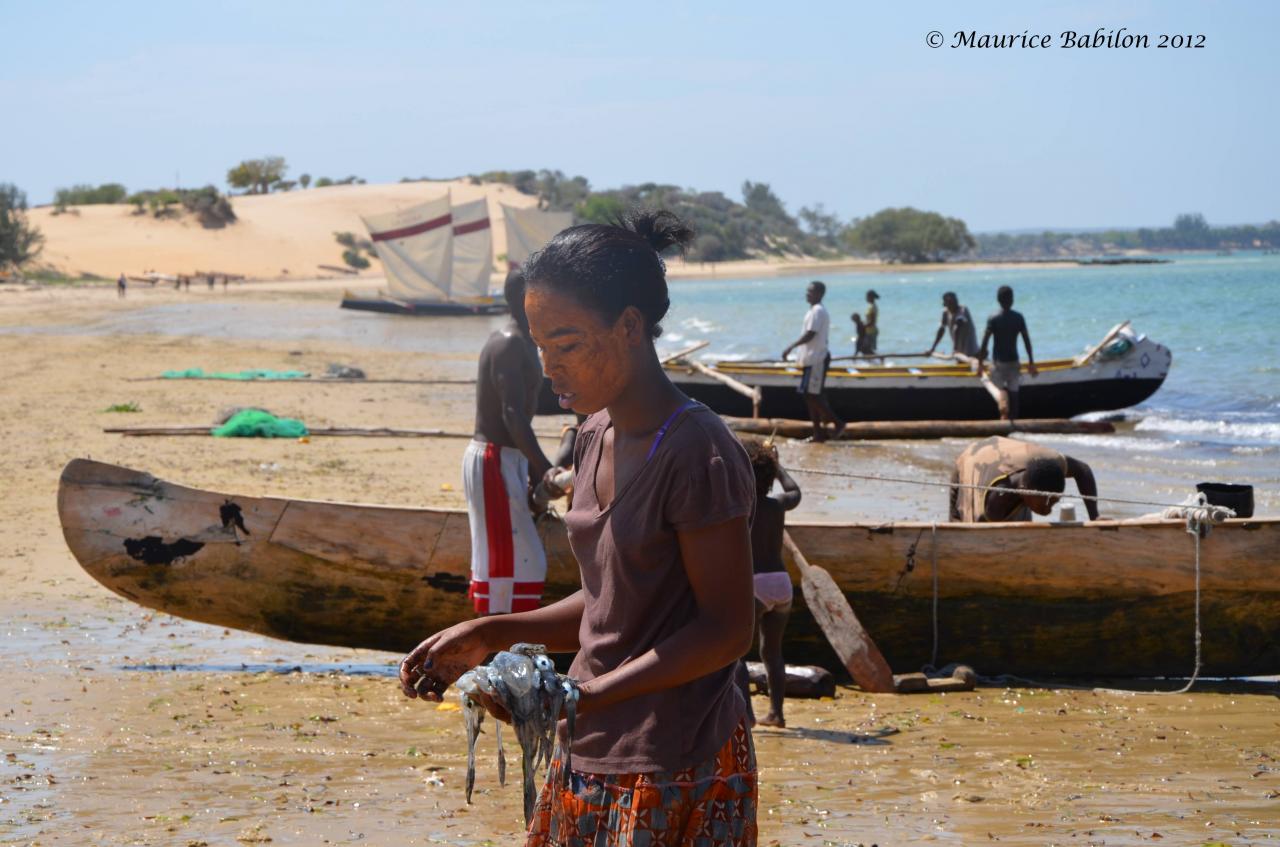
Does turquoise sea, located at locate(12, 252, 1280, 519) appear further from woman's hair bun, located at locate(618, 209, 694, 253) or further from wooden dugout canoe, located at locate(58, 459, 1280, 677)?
woman's hair bun, located at locate(618, 209, 694, 253)

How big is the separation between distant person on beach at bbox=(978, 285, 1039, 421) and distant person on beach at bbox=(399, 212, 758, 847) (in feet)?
43.5

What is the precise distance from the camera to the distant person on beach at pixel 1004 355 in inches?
598

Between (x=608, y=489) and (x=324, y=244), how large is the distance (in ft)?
277

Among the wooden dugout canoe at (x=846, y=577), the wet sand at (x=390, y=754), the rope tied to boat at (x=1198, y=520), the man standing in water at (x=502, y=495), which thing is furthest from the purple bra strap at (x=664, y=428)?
the rope tied to boat at (x=1198, y=520)

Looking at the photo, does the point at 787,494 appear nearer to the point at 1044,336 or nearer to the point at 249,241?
the point at 1044,336

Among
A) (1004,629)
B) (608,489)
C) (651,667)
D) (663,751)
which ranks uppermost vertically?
(608,489)

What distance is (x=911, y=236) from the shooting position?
125m

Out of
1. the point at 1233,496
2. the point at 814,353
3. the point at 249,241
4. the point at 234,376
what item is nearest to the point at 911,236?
the point at 249,241

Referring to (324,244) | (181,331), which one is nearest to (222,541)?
(181,331)

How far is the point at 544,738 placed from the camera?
2.04 metres

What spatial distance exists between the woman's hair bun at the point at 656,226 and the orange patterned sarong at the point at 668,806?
2.56 feet

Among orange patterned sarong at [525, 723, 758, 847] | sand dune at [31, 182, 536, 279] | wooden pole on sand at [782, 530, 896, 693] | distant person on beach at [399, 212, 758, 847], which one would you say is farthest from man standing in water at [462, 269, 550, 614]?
sand dune at [31, 182, 536, 279]

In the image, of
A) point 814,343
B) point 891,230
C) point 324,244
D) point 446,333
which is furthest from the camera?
point 891,230

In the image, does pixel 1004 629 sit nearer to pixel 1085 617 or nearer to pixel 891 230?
pixel 1085 617
